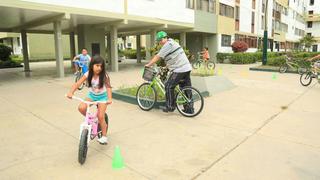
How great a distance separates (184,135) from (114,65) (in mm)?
13513

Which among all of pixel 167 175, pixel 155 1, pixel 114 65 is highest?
pixel 155 1

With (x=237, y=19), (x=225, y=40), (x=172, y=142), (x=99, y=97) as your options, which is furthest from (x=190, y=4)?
(x=99, y=97)

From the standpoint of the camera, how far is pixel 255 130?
5.31 metres

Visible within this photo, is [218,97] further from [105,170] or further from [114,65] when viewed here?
[114,65]

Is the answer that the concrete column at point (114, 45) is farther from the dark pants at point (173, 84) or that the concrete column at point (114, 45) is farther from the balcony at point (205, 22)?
the dark pants at point (173, 84)

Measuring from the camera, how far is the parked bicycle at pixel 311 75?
1054cm

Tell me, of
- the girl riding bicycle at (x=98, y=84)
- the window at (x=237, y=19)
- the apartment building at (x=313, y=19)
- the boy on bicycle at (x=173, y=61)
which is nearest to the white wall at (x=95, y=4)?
the boy on bicycle at (x=173, y=61)

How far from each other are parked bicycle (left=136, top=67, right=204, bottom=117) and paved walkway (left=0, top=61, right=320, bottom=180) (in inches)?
8.6

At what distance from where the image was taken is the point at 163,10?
1883 cm

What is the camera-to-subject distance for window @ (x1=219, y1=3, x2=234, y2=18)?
2771 centimetres

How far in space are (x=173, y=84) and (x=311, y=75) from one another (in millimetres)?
7424

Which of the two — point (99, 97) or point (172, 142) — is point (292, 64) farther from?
point (99, 97)

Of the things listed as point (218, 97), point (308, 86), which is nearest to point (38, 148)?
point (218, 97)

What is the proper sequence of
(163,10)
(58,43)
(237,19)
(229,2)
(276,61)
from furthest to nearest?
(237,19)
(229,2)
(276,61)
(163,10)
(58,43)
